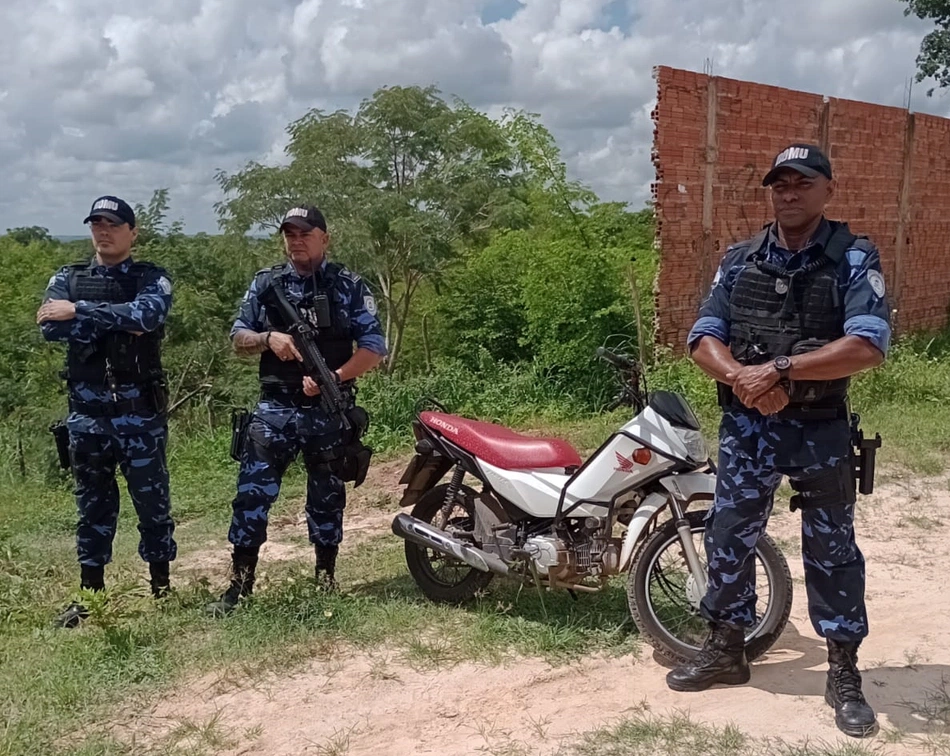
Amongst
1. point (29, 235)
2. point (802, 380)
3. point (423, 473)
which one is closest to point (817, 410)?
point (802, 380)

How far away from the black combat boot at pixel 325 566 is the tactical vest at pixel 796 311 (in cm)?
217

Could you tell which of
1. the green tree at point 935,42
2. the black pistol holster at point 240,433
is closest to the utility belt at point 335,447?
the black pistol holster at point 240,433

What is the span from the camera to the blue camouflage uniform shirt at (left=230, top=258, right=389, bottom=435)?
3912 millimetres

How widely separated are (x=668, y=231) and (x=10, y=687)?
20.6 ft

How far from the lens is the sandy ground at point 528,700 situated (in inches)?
115

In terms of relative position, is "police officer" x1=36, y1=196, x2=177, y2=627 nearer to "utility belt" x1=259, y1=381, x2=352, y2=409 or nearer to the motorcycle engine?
"utility belt" x1=259, y1=381, x2=352, y2=409

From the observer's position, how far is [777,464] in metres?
2.91

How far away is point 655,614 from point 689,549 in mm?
303

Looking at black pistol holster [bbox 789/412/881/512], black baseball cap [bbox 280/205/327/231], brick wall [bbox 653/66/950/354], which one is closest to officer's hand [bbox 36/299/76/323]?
black baseball cap [bbox 280/205/327/231]

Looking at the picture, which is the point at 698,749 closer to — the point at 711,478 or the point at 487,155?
the point at 711,478

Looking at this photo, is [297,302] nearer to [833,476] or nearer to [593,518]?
[593,518]

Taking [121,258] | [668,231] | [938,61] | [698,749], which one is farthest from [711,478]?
[938,61]

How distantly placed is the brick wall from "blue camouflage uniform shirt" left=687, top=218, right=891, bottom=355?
501cm

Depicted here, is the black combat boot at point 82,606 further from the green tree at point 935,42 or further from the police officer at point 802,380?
the green tree at point 935,42
